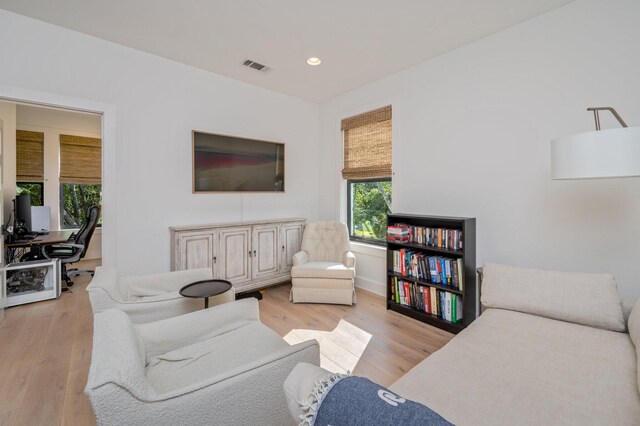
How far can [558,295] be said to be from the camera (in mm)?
1854

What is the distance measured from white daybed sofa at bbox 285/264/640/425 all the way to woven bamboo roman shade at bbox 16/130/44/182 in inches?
254

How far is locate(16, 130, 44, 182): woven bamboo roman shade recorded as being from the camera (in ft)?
15.9

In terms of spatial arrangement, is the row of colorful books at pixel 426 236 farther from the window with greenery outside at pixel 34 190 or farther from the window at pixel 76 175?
the window with greenery outside at pixel 34 190

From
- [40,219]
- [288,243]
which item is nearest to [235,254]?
[288,243]

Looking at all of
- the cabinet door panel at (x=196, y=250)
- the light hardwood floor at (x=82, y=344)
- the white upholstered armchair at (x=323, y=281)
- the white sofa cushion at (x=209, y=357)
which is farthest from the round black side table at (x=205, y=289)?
the white upholstered armchair at (x=323, y=281)

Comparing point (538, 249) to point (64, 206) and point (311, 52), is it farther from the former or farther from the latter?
point (64, 206)

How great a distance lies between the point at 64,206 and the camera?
537 centimetres

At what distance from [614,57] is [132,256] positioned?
4.49m

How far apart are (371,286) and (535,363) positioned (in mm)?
2442

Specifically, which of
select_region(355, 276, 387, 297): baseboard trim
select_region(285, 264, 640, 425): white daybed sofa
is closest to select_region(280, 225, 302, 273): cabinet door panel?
select_region(355, 276, 387, 297): baseboard trim

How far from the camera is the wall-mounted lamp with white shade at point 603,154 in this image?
1373 millimetres

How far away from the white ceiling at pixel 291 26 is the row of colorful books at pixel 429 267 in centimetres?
210

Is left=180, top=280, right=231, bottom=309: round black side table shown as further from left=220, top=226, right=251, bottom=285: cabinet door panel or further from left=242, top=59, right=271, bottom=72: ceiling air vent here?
left=242, top=59, right=271, bottom=72: ceiling air vent

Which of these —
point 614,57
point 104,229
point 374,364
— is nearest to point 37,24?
point 104,229
